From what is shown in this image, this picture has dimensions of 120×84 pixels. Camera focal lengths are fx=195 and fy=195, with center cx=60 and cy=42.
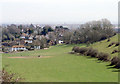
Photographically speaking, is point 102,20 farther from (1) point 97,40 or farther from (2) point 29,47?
(2) point 29,47

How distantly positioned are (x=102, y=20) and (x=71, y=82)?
4429 centimetres

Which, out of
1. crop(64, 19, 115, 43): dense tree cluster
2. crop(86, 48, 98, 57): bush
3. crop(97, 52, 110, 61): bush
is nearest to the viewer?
crop(97, 52, 110, 61): bush

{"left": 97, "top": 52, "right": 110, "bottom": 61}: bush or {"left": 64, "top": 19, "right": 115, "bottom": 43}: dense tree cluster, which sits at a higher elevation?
{"left": 64, "top": 19, "right": 115, "bottom": 43}: dense tree cluster

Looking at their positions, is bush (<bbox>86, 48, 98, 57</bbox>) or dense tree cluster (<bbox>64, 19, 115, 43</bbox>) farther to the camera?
dense tree cluster (<bbox>64, 19, 115, 43</bbox>)

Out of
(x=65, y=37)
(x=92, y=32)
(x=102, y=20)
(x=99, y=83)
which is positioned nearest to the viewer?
(x=99, y=83)

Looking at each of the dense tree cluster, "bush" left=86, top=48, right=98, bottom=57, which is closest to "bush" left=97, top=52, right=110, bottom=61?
"bush" left=86, top=48, right=98, bottom=57

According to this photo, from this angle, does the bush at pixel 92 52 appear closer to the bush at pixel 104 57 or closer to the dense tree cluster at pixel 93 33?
the bush at pixel 104 57

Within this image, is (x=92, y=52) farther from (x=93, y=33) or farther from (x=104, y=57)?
(x=93, y=33)

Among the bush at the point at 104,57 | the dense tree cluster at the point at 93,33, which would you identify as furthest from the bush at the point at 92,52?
the dense tree cluster at the point at 93,33

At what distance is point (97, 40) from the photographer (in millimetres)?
54250

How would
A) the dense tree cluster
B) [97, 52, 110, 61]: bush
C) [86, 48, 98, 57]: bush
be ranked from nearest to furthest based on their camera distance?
[97, 52, 110, 61]: bush, [86, 48, 98, 57]: bush, the dense tree cluster

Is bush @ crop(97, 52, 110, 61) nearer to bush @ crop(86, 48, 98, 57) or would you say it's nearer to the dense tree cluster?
bush @ crop(86, 48, 98, 57)

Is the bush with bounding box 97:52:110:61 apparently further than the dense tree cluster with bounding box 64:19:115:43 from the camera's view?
No

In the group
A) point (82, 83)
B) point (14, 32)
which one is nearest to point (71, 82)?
point (82, 83)
